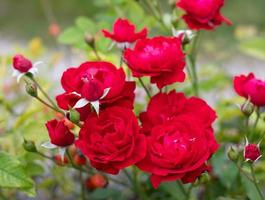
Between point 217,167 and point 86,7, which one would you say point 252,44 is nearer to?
point 217,167

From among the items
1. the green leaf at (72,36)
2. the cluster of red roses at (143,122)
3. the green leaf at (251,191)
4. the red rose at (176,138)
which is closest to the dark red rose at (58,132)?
the cluster of red roses at (143,122)

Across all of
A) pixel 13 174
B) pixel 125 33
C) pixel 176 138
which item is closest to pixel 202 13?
pixel 125 33

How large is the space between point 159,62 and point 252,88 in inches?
5.7

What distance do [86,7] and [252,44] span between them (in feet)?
6.48

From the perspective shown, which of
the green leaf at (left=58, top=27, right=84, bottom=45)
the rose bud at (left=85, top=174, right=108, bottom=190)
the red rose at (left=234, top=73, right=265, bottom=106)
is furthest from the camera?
the green leaf at (left=58, top=27, right=84, bottom=45)

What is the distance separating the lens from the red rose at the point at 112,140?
76cm

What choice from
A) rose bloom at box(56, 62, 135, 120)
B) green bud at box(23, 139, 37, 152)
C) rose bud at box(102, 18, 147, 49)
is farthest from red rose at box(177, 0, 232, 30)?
green bud at box(23, 139, 37, 152)

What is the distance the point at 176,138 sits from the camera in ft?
2.57

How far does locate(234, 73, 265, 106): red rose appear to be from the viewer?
0.87 meters

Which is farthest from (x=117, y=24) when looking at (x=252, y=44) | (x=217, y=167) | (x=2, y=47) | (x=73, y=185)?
(x=2, y=47)

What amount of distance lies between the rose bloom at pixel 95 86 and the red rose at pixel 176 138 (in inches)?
1.7

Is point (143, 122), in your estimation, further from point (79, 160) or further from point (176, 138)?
point (79, 160)

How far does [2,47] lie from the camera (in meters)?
2.99

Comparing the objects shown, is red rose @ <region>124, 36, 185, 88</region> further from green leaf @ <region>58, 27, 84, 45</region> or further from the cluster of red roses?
green leaf @ <region>58, 27, 84, 45</region>
